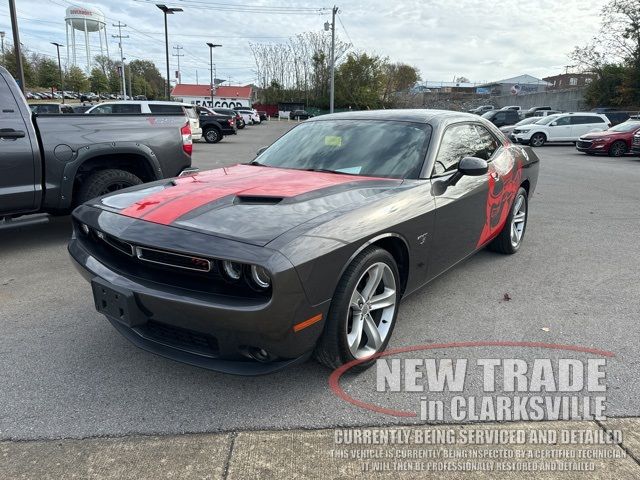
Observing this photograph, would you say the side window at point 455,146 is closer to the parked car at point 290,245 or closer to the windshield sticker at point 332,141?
the parked car at point 290,245

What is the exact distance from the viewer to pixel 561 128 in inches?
919

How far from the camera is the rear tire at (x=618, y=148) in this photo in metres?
18.5

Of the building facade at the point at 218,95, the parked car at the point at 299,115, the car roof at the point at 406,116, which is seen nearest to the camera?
the car roof at the point at 406,116

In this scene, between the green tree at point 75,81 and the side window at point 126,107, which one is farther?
the green tree at point 75,81

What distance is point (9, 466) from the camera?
2.09 meters

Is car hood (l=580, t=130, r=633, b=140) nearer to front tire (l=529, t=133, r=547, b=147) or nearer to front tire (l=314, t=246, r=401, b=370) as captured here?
front tire (l=529, t=133, r=547, b=147)

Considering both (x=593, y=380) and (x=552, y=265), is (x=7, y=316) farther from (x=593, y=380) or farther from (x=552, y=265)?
(x=552, y=265)

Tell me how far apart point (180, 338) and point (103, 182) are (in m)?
3.60

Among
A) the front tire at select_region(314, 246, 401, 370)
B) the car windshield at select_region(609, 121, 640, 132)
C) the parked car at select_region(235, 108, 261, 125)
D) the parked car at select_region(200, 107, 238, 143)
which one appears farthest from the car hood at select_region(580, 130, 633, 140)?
the parked car at select_region(235, 108, 261, 125)

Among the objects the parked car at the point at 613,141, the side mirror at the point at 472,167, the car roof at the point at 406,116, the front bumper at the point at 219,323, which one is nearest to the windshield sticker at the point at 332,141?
the car roof at the point at 406,116

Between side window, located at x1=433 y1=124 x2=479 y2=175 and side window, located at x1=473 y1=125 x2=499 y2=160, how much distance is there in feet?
0.19

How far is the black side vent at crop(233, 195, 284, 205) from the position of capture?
275cm

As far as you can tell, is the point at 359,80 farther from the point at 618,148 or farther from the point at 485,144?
the point at 485,144

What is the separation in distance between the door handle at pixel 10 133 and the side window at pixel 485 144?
14.6 ft
